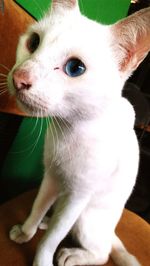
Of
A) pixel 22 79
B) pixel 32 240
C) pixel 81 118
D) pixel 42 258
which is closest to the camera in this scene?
pixel 22 79

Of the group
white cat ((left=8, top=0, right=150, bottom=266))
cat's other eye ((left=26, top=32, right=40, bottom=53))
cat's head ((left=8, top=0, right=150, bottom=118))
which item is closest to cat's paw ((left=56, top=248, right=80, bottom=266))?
white cat ((left=8, top=0, right=150, bottom=266))

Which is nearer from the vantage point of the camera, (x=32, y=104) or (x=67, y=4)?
(x=32, y=104)

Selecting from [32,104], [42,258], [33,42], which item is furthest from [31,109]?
[42,258]

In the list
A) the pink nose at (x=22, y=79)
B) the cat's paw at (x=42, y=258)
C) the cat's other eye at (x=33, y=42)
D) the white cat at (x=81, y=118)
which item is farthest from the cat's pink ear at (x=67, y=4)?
the cat's paw at (x=42, y=258)

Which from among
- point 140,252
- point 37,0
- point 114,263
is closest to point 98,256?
point 114,263

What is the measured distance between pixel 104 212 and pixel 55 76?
1.41ft

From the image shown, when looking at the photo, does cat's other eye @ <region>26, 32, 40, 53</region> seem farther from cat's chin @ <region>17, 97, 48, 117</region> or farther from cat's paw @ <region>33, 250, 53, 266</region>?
cat's paw @ <region>33, 250, 53, 266</region>

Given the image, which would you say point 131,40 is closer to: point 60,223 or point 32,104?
point 32,104

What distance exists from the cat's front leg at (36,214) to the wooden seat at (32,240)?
2 centimetres

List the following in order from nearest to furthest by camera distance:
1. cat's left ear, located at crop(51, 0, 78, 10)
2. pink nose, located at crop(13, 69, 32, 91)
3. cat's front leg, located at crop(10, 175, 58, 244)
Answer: pink nose, located at crop(13, 69, 32, 91) < cat's left ear, located at crop(51, 0, 78, 10) < cat's front leg, located at crop(10, 175, 58, 244)

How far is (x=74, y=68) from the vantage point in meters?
0.52

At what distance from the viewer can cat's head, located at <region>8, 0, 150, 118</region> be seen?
487mm

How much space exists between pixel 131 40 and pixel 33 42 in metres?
0.18

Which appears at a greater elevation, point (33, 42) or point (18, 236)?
point (33, 42)
